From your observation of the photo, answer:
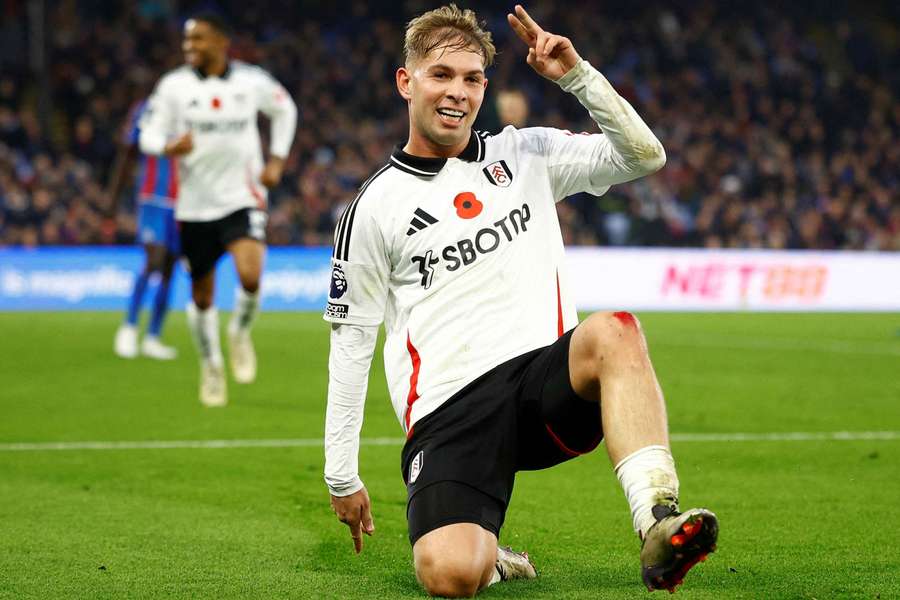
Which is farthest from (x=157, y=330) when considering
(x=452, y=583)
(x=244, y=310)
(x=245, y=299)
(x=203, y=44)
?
(x=452, y=583)

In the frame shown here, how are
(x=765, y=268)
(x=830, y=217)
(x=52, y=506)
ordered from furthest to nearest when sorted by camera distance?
(x=830, y=217), (x=765, y=268), (x=52, y=506)

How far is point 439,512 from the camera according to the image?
3.89 m

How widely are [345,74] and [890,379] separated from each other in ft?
51.8

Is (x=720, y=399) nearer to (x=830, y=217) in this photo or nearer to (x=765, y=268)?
(x=765, y=268)

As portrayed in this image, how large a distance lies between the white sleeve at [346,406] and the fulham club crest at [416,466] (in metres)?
0.17

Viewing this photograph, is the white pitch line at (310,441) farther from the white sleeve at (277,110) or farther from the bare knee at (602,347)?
the bare knee at (602,347)

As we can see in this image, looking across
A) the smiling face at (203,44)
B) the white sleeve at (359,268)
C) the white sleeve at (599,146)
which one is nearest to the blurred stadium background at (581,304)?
the white sleeve at (359,268)

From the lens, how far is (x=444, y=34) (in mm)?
4094

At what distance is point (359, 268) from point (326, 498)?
6.23ft

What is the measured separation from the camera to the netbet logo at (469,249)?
4074 mm

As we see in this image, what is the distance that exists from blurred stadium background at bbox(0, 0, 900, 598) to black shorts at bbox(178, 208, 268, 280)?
101 centimetres

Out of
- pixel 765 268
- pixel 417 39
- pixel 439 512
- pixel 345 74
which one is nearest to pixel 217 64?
pixel 417 39

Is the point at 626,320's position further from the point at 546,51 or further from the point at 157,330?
the point at 157,330

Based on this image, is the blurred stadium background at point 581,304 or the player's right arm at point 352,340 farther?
the blurred stadium background at point 581,304
